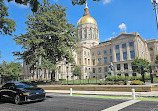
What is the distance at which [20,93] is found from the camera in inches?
354

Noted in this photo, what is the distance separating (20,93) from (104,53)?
64771mm

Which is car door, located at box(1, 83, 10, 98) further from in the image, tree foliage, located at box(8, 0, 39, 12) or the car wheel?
tree foliage, located at box(8, 0, 39, 12)

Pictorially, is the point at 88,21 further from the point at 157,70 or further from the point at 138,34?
the point at 157,70

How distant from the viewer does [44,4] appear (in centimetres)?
2839

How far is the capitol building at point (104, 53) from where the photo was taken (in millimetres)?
55906

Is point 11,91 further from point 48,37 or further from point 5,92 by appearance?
point 48,37

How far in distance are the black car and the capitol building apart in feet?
105

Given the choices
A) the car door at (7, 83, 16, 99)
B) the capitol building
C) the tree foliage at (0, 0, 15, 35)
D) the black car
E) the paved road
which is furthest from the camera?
the capitol building

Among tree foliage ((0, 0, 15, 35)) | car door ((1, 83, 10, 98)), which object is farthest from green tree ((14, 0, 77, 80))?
car door ((1, 83, 10, 98))

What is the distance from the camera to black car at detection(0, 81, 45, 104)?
8891 mm

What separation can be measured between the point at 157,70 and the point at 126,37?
19.8 meters

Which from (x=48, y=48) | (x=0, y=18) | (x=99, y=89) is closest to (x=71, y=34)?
(x=48, y=48)

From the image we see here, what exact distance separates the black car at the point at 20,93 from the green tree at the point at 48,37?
14.3 meters

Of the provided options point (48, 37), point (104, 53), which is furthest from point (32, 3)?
point (104, 53)
